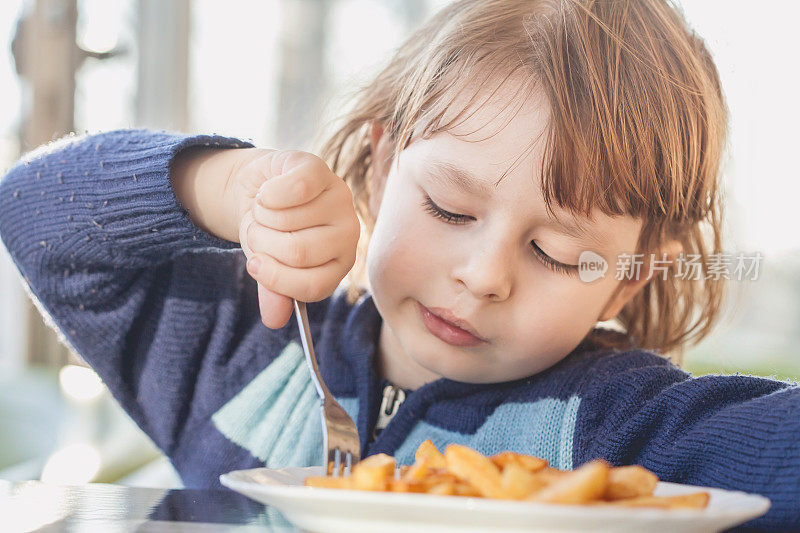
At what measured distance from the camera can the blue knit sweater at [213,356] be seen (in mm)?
833

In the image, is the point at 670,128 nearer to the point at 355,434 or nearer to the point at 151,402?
the point at 355,434

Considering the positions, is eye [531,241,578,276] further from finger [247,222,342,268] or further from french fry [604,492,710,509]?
french fry [604,492,710,509]

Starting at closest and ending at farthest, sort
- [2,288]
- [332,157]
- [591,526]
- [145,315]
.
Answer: [591,526], [145,315], [332,157], [2,288]

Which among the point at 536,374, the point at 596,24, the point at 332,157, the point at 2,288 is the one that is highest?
the point at 596,24

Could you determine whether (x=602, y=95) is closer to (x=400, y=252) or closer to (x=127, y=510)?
(x=400, y=252)

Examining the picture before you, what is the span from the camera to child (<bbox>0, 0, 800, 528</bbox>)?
28.3 inches

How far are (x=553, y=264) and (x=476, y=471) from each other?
42 centimetres

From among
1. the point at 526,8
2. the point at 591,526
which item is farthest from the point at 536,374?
the point at 591,526

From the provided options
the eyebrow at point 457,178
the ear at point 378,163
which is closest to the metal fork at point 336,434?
the eyebrow at point 457,178

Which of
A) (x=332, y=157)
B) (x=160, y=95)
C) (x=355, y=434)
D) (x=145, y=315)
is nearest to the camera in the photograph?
(x=355, y=434)

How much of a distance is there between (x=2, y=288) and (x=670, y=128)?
1.80 metres

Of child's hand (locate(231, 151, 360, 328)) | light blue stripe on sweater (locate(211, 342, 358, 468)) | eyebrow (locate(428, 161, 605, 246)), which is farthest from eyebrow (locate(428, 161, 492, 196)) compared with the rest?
light blue stripe on sweater (locate(211, 342, 358, 468))

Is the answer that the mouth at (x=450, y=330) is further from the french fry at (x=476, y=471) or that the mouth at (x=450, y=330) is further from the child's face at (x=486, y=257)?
the french fry at (x=476, y=471)

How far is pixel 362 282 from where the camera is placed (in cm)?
123
